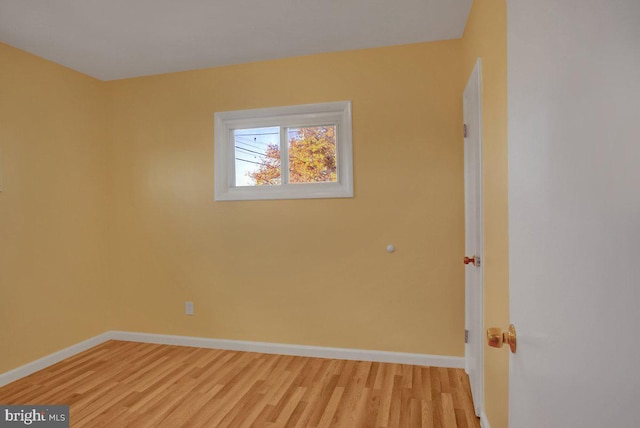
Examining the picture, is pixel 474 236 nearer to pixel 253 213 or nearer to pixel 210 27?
pixel 253 213

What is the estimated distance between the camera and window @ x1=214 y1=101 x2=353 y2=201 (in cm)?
321

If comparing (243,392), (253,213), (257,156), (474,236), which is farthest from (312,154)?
(243,392)

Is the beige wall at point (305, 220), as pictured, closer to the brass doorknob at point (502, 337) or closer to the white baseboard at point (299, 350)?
the white baseboard at point (299, 350)

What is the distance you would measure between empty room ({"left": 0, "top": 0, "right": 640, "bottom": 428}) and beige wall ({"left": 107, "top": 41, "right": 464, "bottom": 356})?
0.06ft

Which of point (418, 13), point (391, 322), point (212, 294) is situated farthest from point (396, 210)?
point (212, 294)

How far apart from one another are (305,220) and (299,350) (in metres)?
1.17

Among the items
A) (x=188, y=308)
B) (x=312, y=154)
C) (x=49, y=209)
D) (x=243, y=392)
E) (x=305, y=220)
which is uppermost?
(x=312, y=154)

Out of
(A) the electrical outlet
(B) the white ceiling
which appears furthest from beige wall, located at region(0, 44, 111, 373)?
(A) the electrical outlet

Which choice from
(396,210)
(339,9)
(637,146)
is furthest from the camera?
(396,210)

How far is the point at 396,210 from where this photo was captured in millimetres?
3039

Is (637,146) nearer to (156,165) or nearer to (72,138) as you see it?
(156,165)

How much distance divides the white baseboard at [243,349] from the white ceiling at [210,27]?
2.59 meters

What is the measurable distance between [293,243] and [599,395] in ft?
9.54

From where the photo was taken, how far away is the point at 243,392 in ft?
8.48
